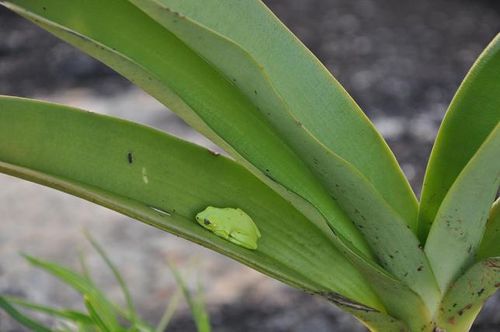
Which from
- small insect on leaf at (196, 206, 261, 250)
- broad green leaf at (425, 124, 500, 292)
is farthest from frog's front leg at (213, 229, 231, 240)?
broad green leaf at (425, 124, 500, 292)

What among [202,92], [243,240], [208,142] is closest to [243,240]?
[243,240]

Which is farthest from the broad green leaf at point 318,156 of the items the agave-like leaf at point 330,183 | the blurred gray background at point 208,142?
Answer: the blurred gray background at point 208,142

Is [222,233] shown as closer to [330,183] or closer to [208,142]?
[330,183]

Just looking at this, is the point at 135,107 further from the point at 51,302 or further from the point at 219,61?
the point at 219,61

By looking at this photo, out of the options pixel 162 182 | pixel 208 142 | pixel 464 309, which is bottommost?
pixel 464 309

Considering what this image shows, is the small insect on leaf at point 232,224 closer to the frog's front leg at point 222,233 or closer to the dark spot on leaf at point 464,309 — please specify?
the frog's front leg at point 222,233

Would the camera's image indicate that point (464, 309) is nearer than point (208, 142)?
Yes

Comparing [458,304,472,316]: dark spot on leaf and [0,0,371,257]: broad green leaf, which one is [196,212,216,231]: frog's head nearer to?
[0,0,371,257]: broad green leaf
